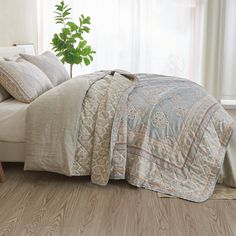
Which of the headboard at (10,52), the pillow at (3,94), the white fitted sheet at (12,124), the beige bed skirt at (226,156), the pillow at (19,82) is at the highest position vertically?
the headboard at (10,52)

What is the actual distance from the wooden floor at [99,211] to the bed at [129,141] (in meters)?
0.12

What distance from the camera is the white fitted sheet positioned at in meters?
2.80

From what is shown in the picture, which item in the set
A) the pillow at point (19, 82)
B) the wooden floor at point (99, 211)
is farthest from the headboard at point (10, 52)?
the wooden floor at point (99, 211)

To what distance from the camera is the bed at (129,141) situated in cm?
266

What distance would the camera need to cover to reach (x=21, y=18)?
5055mm

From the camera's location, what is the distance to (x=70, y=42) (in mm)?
5098

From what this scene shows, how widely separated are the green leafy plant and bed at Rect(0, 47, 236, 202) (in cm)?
239

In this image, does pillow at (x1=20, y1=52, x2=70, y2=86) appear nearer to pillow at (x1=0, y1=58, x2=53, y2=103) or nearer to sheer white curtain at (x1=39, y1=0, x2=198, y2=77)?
pillow at (x1=0, y1=58, x2=53, y2=103)

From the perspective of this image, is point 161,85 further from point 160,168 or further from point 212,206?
point 212,206

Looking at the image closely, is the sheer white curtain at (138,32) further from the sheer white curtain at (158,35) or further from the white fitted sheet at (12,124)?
the white fitted sheet at (12,124)

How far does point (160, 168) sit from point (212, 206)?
1.41ft

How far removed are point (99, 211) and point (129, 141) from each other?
1.77ft

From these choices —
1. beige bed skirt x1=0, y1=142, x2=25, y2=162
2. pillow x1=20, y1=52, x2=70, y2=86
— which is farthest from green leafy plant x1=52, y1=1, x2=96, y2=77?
beige bed skirt x1=0, y1=142, x2=25, y2=162

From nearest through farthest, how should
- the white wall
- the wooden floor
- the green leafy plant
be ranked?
1. the wooden floor
2. the white wall
3. the green leafy plant
